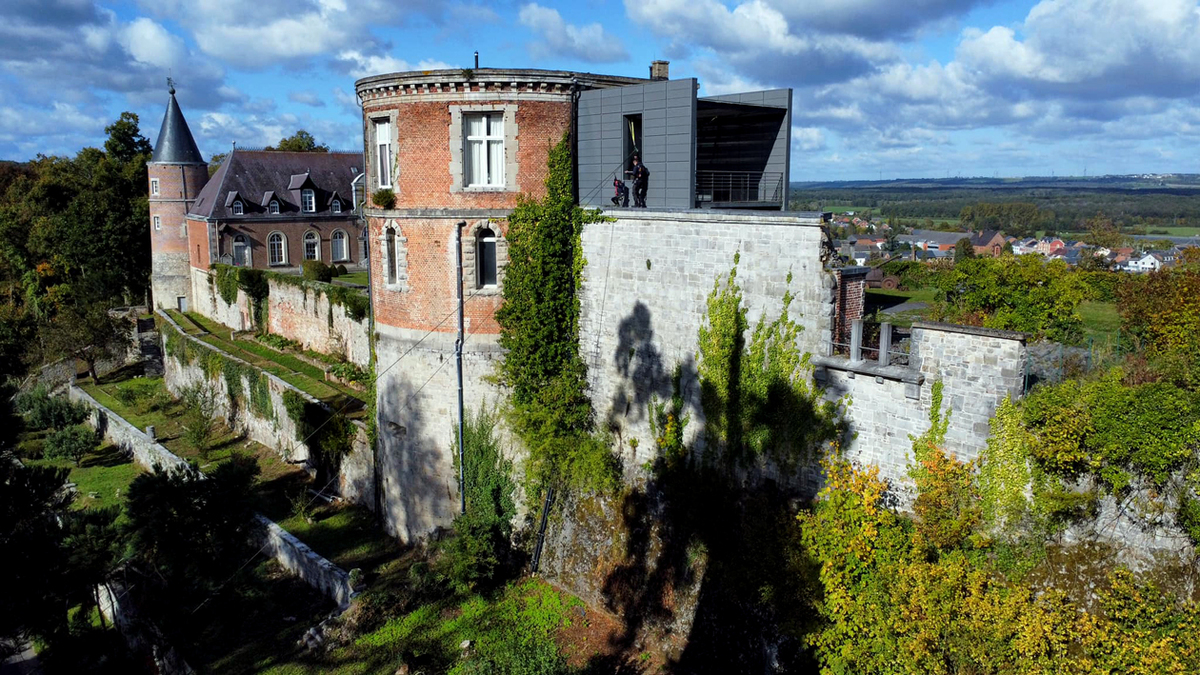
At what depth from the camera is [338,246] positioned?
48312mm

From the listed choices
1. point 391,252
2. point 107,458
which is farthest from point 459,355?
point 107,458

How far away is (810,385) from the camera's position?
13.1m

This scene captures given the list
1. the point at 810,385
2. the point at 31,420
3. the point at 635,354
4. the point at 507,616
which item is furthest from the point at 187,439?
the point at 810,385

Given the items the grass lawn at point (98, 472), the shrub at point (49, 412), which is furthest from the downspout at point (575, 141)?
the shrub at point (49, 412)

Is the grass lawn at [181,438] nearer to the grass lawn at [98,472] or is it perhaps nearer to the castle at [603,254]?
the grass lawn at [98,472]

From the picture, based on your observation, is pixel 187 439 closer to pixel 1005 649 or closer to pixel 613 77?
pixel 613 77

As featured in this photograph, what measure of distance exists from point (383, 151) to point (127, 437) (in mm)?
20521

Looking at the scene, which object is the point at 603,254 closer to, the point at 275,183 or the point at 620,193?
the point at 620,193

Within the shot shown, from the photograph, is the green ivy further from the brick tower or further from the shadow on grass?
the brick tower

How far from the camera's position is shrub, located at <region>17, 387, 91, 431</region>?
1288 inches

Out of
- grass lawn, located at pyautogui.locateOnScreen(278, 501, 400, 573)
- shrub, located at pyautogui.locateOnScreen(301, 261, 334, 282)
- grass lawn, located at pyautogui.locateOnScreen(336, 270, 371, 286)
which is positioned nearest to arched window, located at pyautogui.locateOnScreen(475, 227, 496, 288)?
grass lawn, located at pyautogui.locateOnScreen(278, 501, 400, 573)

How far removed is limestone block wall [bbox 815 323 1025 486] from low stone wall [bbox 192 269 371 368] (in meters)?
19.3

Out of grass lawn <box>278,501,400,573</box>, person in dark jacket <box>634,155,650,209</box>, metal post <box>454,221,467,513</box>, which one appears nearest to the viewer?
person in dark jacket <box>634,155,650,209</box>

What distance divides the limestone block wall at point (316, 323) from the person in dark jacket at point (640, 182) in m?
14.9
